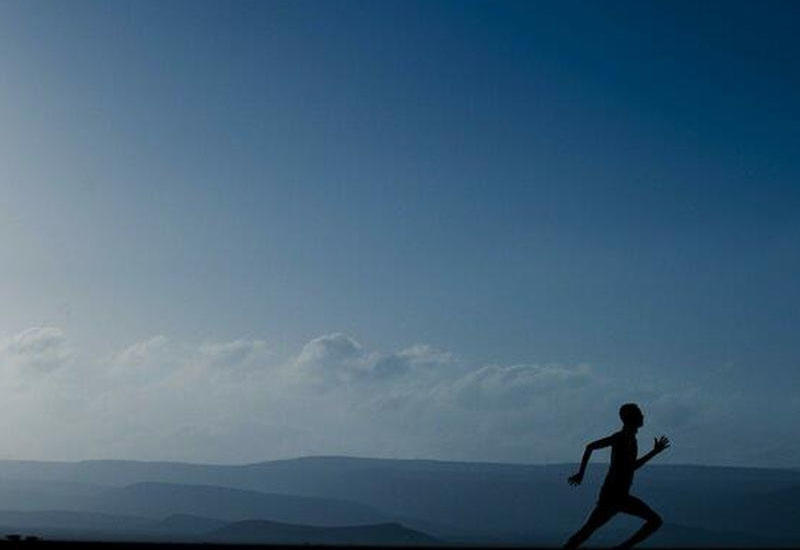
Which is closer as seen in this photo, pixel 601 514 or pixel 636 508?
pixel 636 508

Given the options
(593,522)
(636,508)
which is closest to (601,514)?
(593,522)

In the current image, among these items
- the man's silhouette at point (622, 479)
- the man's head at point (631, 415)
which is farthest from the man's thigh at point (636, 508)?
the man's head at point (631, 415)

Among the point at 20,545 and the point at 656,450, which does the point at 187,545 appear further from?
the point at 656,450

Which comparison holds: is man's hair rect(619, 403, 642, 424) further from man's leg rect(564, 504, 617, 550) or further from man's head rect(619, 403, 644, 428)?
man's leg rect(564, 504, 617, 550)

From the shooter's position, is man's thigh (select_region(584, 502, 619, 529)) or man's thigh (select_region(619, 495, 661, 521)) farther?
man's thigh (select_region(584, 502, 619, 529))

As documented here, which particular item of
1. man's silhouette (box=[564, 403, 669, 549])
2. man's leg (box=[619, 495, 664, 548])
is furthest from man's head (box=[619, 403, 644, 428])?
man's leg (box=[619, 495, 664, 548])

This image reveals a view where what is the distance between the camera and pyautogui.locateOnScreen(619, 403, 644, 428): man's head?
1155cm

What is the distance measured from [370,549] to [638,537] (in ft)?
11.5

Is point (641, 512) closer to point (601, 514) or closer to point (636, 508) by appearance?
point (636, 508)

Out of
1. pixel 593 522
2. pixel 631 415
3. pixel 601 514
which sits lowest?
pixel 593 522

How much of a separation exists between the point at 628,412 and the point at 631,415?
0.18 feet

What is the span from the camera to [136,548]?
39.1ft

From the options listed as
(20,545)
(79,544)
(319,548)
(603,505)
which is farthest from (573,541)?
(20,545)

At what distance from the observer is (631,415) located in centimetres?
1155
